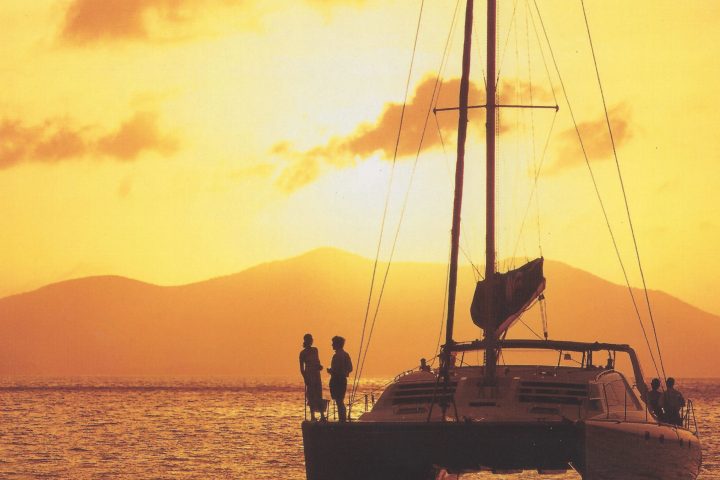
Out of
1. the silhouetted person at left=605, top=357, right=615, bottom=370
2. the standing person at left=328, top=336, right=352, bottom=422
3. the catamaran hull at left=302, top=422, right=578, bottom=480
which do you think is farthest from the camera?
the silhouetted person at left=605, top=357, right=615, bottom=370

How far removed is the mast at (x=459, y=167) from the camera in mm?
30000

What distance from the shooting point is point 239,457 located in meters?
52.9

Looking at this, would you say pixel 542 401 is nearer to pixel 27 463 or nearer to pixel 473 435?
pixel 473 435

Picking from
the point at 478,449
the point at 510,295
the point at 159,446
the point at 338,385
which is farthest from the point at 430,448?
the point at 159,446

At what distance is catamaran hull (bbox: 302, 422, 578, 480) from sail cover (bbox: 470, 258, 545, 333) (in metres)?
4.25

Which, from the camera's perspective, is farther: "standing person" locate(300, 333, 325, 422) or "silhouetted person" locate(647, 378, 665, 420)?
"silhouetted person" locate(647, 378, 665, 420)

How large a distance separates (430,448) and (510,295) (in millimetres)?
5377

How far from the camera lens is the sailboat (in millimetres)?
24922

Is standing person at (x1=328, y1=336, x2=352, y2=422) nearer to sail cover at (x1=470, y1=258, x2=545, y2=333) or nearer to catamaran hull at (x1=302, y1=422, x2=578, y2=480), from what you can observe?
catamaran hull at (x1=302, y1=422, x2=578, y2=480)

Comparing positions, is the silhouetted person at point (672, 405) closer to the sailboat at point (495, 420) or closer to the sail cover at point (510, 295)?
the sailboat at point (495, 420)

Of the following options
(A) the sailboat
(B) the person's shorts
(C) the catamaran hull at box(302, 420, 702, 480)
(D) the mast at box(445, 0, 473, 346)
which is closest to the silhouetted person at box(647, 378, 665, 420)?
(A) the sailboat

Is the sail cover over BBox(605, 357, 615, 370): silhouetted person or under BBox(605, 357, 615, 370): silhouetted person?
over

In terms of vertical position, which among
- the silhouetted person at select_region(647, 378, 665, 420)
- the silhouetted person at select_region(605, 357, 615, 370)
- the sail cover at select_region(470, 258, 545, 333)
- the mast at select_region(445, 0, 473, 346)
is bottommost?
the silhouetted person at select_region(647, 378, 665, 420)

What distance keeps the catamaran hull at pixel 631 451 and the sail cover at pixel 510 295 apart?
4.29 meters
